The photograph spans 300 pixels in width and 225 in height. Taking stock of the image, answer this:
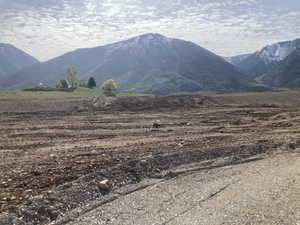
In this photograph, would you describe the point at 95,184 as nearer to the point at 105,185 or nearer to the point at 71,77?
the point at 105,185

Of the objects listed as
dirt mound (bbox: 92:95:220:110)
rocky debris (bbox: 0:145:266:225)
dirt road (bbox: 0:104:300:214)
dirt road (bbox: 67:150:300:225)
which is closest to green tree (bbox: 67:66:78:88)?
dirt mound (bbox: 92:95:220:110)

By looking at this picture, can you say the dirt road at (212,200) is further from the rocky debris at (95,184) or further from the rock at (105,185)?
the rock at (105,185)

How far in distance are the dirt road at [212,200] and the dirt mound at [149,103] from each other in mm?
37390

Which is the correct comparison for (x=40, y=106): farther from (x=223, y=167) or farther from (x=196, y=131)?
(x=223, y=167)

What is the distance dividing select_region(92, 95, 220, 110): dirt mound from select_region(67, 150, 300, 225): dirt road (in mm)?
37390

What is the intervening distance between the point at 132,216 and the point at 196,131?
58.4 feet

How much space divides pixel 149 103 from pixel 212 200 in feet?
144

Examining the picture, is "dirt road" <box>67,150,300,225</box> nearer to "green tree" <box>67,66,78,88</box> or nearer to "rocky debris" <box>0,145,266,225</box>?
"rocky debris" <box>0,145,266,225</box>

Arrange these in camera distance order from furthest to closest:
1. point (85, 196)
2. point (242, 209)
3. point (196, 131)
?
point (196, 131)
point (85, 196)
point (242, 209)

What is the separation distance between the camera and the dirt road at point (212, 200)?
9.18 metres

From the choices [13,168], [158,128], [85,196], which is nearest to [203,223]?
[85,196]

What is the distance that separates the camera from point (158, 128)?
1129 inches

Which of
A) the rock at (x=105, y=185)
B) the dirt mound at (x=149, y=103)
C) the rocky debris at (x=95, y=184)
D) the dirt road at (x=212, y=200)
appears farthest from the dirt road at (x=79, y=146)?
the dirt mound at (x=149, y=103)

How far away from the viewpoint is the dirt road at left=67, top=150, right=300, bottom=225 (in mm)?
9180
